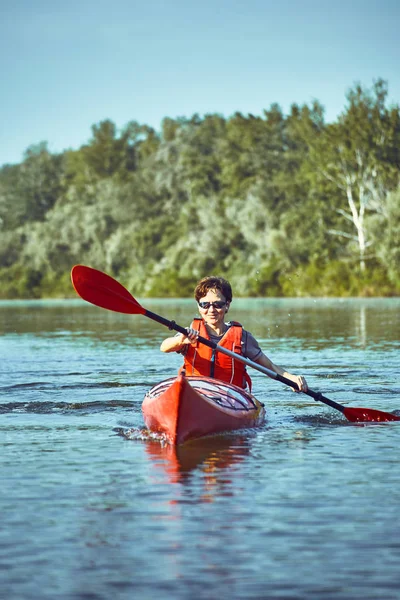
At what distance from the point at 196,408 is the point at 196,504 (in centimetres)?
182

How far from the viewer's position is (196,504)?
519cm

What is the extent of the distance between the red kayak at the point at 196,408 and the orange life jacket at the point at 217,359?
0.22 meters

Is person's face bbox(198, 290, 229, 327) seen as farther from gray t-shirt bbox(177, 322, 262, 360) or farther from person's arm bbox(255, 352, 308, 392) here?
person's arm bbox(255, 352, 308, 392)

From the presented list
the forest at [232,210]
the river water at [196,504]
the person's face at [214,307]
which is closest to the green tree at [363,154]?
the forest at [232,210]

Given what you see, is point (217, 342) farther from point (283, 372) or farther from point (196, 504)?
point (196, 504)

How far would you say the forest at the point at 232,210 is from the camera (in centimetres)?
4703

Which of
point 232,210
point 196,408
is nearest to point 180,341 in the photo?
point 196,408

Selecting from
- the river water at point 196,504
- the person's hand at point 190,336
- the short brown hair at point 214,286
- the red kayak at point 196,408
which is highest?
the short brown hair at point 214,286

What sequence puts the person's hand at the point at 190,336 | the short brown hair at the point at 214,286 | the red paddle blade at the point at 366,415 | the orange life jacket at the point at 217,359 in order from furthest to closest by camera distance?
1. the red paddle blade at the point at 366,415
2. the orange life jacket at the point at 217,359
3. the short brown hair at the point at 214,286
4. the person's hand at the point at 190,336

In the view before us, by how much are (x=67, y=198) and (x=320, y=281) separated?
32320 millimetres

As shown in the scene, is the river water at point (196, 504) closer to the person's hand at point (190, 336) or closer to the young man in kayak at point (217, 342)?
the young man in kayak at point (217, 342)

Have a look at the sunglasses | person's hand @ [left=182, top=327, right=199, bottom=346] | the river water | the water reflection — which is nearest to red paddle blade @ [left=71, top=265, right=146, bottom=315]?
the river water

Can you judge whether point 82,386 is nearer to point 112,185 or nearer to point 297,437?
point 297,437

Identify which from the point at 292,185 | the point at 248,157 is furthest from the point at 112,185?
the point at 292,185
